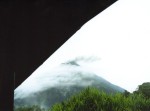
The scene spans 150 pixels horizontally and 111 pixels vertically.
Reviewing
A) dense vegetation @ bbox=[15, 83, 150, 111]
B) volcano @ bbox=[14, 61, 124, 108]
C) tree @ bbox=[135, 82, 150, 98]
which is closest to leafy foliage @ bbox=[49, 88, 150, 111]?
dense vegetation @ bbox=[15, 83, 150, 111]

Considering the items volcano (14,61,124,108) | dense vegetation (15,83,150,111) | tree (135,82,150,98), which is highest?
volcano (14,61,124,108)

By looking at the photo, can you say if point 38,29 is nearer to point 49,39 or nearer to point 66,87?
point 49,39

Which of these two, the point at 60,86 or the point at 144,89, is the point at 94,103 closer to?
the point at 144,89

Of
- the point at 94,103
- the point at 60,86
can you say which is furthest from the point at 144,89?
the point at 60,86

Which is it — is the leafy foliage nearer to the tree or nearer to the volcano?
the tree

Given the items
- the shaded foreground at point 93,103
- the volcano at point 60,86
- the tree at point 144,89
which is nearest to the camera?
the shaded foreground at point 93,103

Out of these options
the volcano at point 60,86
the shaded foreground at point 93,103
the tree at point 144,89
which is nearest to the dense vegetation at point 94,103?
the shaded foreground at point 93,103

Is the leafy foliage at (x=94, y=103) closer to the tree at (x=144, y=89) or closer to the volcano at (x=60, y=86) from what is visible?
the tree at (x=144, y=89)

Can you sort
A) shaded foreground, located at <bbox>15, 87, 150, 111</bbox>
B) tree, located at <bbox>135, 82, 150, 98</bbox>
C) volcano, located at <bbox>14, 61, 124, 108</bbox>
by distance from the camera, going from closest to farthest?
shaded foreground, located at <bbox>15, 87, 150, 111</bbox> < tree, located at <bbox>135, 82, 150, 98</bbox> < volcano, located at <bbox>14, 61, 124, 108</bbox>

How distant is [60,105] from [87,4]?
15935mm

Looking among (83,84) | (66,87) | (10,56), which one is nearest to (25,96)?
(66,87)

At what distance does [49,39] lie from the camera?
1.39m

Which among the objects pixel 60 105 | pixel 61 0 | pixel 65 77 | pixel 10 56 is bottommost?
pixel 10 56

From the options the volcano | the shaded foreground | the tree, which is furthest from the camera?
the volcano
